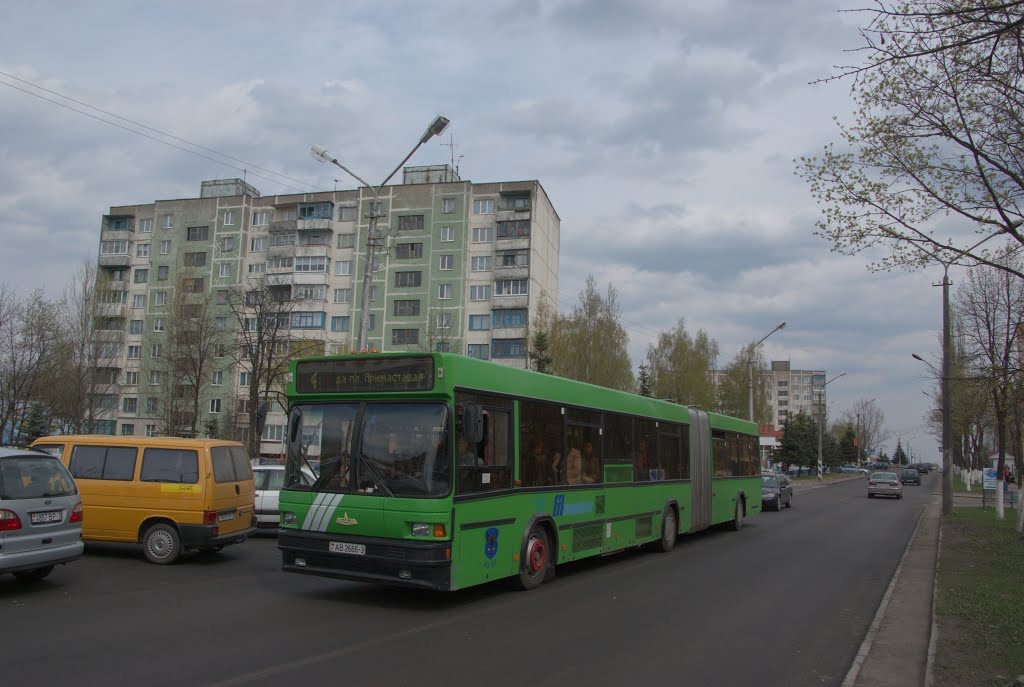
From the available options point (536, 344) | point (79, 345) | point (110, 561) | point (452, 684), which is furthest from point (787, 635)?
point (79, 345)

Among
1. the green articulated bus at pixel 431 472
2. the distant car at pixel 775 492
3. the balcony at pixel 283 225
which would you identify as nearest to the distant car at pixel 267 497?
the green articulated bus at pixel 431 472

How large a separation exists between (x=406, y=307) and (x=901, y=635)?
206ft

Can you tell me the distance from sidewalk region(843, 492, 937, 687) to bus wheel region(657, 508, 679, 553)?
4388 millimetres

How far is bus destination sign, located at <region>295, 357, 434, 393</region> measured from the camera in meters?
9.54

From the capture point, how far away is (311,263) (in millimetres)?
72000


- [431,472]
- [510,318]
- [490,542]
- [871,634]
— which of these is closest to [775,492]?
[871,634]

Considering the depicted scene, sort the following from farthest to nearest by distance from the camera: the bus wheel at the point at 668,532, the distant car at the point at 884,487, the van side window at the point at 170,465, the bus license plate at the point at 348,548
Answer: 1. the distant car at the point at 884,487
2. the bus wheel at the point at 668,532
3. the van side window at the point at 170,465
4. the bus license plate at the point at 348,548

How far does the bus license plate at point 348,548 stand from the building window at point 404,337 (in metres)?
58.7

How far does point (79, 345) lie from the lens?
1668 inches

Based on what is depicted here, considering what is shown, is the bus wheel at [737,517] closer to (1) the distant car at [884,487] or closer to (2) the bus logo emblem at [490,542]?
(2) the bus logo emblem at [490,542]

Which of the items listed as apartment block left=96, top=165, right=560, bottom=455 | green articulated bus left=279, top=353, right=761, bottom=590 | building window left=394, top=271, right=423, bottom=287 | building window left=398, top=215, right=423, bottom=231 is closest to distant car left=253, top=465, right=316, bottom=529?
green articulated bus left=279, top=353, right=761, bottom=590

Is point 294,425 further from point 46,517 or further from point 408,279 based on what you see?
point 408,279

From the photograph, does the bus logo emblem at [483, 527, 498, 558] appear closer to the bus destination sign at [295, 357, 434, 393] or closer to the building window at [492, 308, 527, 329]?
the bus destination sign at [295, 357, 434, 393]

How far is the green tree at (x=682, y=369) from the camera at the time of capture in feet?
214
